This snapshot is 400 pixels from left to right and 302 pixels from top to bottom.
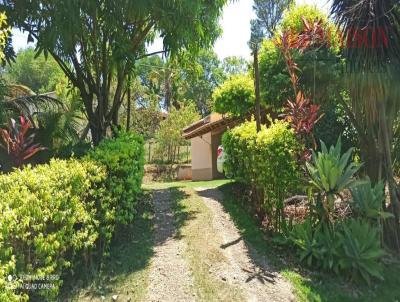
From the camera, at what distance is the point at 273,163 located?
7188mm

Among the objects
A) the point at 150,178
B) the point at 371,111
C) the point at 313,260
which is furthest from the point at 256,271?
the point at 150,178

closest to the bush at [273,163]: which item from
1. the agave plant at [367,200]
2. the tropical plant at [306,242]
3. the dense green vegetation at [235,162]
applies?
the dense green vegetation at [235,162]

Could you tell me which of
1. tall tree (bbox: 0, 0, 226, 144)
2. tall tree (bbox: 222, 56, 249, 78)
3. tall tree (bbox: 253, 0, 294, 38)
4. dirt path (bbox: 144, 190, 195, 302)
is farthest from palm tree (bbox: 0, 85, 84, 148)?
tall tree (bbox: 222, 56, 249, 78)

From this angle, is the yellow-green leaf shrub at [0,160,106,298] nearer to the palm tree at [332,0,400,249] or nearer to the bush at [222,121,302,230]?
the bush at [222,121,302,230]

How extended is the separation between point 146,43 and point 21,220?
32.8 feet

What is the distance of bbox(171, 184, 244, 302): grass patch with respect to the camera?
5.68 metres

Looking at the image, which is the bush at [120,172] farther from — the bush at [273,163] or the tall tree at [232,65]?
the tall tree at [232,65]

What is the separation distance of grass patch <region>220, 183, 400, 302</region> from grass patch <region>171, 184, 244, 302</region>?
2.74ft

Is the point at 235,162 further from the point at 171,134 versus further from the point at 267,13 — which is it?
the point at 267,13

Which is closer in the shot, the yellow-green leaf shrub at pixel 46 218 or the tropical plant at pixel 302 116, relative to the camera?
the yellow-green leaf shrub at pixel 46 218

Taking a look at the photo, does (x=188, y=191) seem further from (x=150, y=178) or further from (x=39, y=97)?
(x=150, y=178)

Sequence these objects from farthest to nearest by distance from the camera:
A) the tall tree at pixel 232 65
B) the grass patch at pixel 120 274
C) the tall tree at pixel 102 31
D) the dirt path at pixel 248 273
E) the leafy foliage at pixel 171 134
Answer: the tall tree at pixel 232 65 → the leafy foliage at pixel 171 134 → the tall tree at pixel 102 31 → the dirt path at pixel 248 273 → the grass patch at pixel 120 274

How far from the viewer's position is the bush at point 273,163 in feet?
23.4

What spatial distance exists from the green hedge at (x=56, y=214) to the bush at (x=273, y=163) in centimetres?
246
